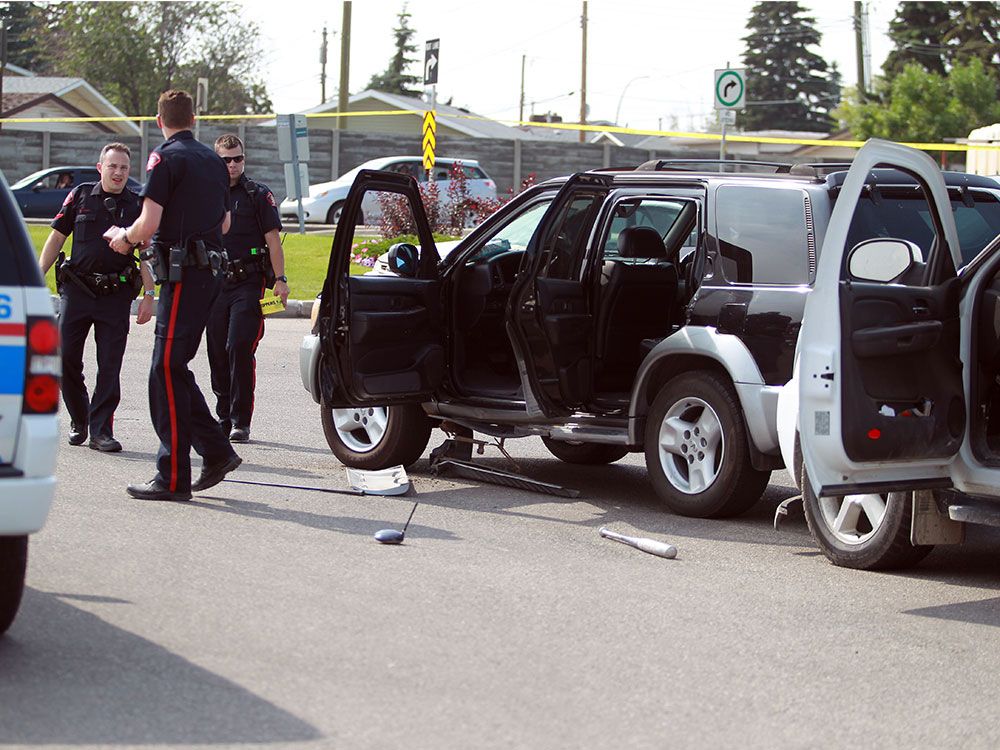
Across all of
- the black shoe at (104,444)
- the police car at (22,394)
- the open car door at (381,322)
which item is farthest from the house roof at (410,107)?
the police car at (22,394)

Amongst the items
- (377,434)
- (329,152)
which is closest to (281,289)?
(377,434)

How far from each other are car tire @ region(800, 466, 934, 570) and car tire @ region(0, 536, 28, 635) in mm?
3358

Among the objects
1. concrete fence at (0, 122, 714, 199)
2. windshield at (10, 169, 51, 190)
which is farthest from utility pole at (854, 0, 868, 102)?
windshield at (10, 169, 51, 190)

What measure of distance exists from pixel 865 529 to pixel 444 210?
1778 centimetres

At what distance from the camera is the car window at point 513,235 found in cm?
916

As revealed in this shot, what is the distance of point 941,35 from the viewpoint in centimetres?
6556

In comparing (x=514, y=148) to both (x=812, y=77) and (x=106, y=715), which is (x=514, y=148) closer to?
(x=106, y=715)

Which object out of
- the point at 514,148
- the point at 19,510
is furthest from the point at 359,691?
the point at 514,148

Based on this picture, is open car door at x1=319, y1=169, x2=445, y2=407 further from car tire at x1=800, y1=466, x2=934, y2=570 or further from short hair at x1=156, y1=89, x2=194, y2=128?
car tire at x1=800, y1=466, x2=934, y2=570

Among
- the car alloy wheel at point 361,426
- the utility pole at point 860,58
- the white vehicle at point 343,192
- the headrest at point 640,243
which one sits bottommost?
the car alloy wheel at point 361,426

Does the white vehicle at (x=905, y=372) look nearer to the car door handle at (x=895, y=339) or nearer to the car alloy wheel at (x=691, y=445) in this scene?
the car door handle at (x=895, y=339)

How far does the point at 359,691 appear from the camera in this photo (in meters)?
4.94

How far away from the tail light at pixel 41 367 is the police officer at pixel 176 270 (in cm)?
309

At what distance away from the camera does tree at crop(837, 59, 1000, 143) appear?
2073 inches
